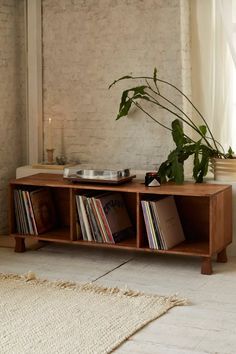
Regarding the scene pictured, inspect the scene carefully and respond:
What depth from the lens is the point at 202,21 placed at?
18.8 ft

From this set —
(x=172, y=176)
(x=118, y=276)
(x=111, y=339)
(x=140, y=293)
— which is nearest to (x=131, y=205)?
(x=172, y=176)

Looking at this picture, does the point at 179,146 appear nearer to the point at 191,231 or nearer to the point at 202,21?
the point at 191,231

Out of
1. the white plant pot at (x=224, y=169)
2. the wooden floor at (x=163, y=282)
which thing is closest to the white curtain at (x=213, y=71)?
the white plant pot at (x=224, y=169)

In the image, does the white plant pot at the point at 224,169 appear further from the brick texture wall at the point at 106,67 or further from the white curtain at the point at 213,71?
the brick texture wall at the point at 106,67

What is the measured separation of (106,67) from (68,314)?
98.4 inches

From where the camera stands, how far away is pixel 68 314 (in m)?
4.11

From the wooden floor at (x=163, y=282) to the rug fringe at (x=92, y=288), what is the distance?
0.09m

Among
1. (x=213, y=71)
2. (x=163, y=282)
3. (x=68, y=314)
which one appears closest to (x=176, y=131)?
(x=213, y=71)

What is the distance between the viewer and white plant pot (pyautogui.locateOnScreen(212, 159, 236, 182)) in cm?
537

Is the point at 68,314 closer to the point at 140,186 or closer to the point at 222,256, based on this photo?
the point at 140,186

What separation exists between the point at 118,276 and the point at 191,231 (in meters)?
0.86

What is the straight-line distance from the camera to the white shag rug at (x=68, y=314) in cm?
364

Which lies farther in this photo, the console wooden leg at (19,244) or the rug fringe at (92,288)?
the console wooden leg at (19,244)

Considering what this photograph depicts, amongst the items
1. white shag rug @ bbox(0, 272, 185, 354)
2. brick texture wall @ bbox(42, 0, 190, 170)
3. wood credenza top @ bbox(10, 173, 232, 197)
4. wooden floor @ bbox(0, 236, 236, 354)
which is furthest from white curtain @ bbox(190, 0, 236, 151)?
white shag rug @ bbox(0, 272, 185, 354)
